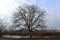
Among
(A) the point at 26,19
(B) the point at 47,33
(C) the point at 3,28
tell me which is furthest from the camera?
(C) the point at 3,28

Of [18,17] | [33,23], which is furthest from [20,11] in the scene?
[33,23]

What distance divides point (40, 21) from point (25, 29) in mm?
4834

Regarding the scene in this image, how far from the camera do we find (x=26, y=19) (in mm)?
47750

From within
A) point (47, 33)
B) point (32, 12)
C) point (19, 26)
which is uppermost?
point (32, 12)

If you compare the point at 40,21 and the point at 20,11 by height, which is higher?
the point at 20,11

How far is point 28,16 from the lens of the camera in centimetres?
4859

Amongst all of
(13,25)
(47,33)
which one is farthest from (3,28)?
(13,25)

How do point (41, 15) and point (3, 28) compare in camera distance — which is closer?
point (41, 15)

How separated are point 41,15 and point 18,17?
668cm

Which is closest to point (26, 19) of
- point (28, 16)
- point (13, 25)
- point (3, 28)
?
point (28, 16)

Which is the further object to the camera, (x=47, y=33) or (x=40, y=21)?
(x=47, y=33)

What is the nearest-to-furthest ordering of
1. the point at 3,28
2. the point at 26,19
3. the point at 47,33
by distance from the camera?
the point at 26,19, the point at 47,33, the point at 3,28

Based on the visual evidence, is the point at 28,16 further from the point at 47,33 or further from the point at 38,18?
the point at 47,33

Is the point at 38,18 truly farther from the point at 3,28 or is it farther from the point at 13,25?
the point at 3,28
